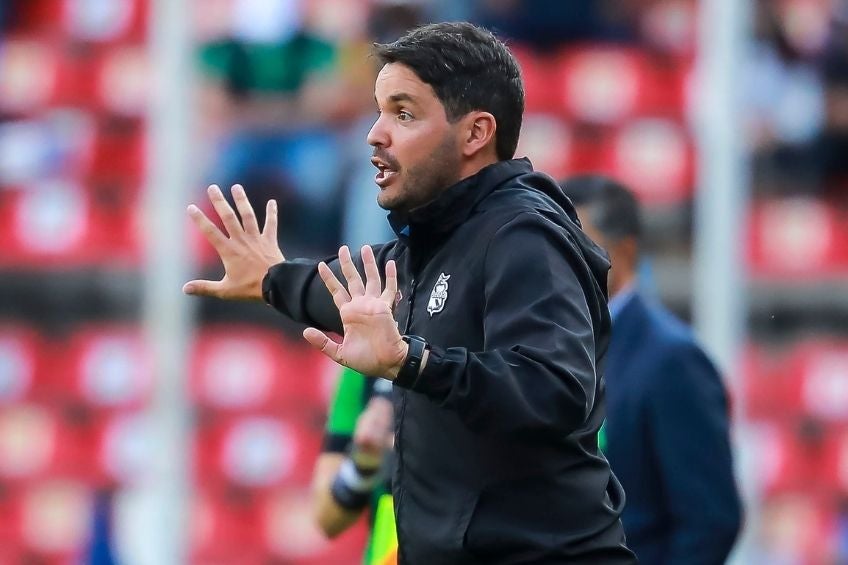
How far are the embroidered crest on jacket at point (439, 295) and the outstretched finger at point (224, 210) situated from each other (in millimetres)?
504

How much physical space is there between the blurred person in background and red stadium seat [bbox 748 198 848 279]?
4.35 m

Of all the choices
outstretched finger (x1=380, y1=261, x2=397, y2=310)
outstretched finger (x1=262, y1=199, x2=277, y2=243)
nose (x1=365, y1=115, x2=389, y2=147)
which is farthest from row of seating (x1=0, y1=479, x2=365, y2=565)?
outstretched finger (x1=380, y1=261, x2=397, y2=310)

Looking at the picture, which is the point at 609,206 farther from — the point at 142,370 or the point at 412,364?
the point at 142,370

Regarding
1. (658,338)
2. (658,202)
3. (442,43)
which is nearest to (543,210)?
(442,43)

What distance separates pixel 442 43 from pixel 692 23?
636 centimetres

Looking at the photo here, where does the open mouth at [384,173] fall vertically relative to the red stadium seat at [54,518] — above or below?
above

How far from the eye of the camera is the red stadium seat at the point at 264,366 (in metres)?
8.14

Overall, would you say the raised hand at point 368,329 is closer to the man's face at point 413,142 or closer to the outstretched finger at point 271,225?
the man's face at point 413,142

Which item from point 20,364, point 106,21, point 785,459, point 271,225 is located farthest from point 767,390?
point 271,225

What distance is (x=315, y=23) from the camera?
827cm

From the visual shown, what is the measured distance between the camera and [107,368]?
8438 millimetres

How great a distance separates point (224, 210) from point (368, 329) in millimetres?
639

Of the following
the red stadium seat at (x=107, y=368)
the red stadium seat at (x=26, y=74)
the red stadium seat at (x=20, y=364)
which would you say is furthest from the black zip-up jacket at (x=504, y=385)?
the red stadium seat at (x=26, y=74)

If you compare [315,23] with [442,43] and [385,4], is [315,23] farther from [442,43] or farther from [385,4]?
[442,43]
